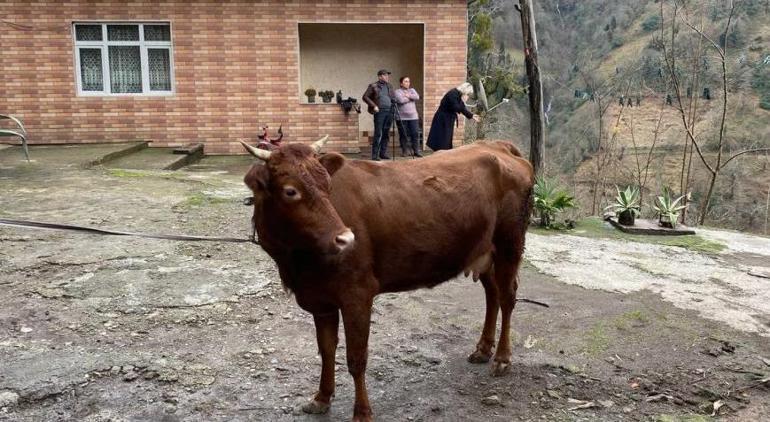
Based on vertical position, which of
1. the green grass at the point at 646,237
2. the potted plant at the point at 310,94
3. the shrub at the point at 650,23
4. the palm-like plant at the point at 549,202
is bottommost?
the green grass at the point at 646,237

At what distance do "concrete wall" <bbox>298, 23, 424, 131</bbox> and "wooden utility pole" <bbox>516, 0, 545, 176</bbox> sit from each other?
747 cm

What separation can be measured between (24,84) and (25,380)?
11.5m

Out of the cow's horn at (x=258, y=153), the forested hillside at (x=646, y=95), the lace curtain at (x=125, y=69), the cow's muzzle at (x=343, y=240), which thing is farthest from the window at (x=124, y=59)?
the cow's muzzle at (x=343, y=240)

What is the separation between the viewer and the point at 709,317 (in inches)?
195

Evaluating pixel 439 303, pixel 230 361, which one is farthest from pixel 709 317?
pixel 230 361

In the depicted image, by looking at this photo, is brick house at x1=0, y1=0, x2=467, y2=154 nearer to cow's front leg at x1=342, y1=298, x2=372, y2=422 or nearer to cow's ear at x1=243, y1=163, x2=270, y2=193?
cow's front leg at x1=342, y1=298, x2=372, y2=422

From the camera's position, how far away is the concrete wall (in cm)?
1581

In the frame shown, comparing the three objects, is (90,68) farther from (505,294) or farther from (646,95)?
(646,95)

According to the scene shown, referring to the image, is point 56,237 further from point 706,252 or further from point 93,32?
point 93,32

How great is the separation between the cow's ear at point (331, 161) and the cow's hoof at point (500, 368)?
1.62 meters

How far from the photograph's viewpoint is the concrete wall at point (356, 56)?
1581cm

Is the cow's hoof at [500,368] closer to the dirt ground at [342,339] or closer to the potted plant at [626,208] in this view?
the dirt ground at [342,339]

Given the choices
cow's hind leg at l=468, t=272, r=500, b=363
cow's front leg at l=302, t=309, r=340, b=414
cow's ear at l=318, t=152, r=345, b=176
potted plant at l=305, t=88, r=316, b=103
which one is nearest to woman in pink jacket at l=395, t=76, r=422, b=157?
potted plant at l=305, t=88, r=316, b=103

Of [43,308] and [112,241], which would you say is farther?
[112,241]
